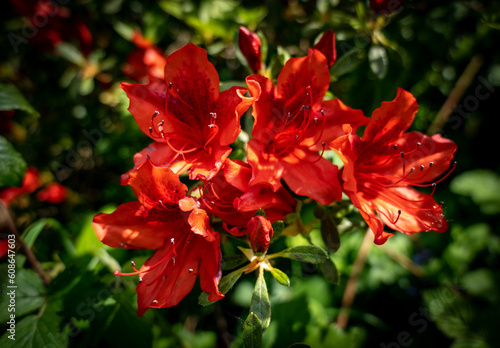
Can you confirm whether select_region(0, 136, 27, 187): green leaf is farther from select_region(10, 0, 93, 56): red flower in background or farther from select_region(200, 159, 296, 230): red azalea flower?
select_region(10, 0, 93, 56): red flower in background

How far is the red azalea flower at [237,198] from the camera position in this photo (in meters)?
0.96

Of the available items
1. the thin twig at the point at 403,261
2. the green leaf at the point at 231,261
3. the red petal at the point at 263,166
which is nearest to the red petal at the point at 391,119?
the red petal at the point at 263,166

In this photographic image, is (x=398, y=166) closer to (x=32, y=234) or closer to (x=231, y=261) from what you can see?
(x=231, y=261)

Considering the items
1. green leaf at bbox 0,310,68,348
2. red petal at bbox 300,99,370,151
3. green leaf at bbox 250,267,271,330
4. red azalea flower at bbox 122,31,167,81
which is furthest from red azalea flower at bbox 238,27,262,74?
green leaf at bbox 0,310,68,348

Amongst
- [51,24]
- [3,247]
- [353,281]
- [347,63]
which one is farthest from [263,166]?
[51,24]

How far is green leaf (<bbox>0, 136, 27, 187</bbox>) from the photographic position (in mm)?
1207

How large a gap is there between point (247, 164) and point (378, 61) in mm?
740

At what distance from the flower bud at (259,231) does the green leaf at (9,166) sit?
2.86ft

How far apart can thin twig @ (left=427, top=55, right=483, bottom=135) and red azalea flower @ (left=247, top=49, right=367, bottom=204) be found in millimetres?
1092

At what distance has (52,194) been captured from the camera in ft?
7.00

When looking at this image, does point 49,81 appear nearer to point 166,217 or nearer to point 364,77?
point 166,217

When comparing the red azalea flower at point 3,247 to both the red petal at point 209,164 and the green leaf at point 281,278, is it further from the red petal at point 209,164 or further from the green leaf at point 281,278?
the green leaf at point 281,278

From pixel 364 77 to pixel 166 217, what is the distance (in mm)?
1226

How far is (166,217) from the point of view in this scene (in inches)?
44.1
